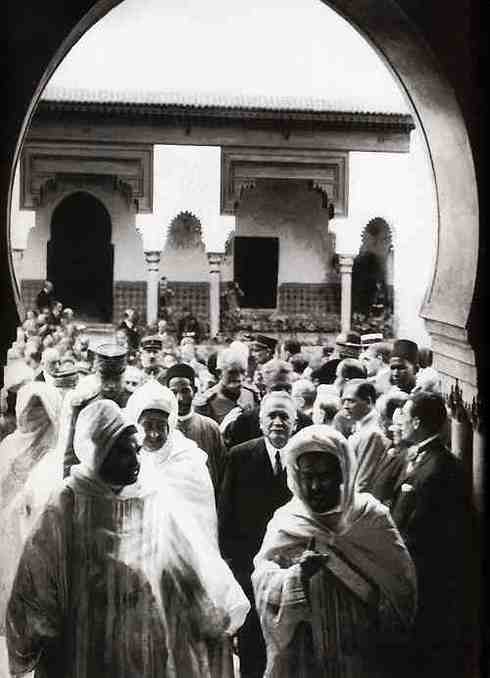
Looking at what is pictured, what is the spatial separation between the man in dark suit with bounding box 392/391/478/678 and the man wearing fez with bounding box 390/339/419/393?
178 mm

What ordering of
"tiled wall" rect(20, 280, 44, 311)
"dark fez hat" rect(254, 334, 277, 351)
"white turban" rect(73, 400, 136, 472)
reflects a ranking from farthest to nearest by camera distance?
"dark fez hat" rect(254, 334, 277, 351) < "tiled wall" rect(20, 280, 44, 311) < "white turban" rect(73, 400, 136, 472)

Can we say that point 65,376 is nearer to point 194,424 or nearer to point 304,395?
point 194,424

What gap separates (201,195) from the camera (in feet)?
13.2

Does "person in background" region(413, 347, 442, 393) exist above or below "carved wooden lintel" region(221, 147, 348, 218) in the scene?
below

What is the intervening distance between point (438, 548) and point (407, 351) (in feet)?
2.77

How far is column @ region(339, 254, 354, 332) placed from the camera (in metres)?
4.03

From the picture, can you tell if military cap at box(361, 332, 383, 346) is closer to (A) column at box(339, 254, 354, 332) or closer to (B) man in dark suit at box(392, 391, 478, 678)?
(A) column at box(339, 254, 354, 332)

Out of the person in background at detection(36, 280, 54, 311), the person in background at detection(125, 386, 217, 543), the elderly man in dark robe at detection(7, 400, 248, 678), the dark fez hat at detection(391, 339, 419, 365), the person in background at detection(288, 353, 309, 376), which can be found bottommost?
the elderly man in dark robe at detection(7, 400, 248, 678)

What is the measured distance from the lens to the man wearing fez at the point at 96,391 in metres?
3.73

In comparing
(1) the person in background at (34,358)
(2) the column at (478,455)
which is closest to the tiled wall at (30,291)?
(1) the person in background at (34,358)

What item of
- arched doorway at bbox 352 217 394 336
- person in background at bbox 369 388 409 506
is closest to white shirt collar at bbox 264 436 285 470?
person in background at bbox 369 388 409 506

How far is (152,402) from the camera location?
3.73 metres

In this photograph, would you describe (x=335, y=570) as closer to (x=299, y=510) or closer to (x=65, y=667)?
(x=299, y=510)

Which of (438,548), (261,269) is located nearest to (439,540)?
(438,548)
